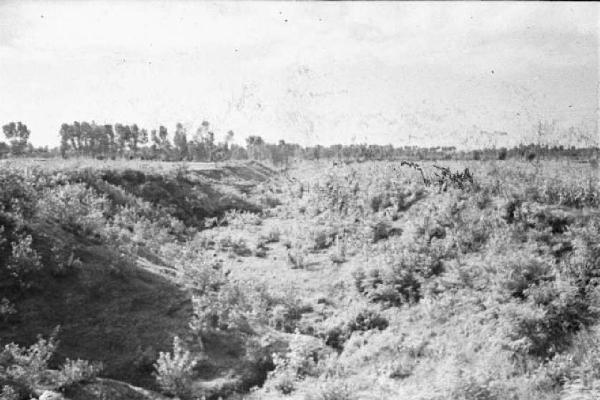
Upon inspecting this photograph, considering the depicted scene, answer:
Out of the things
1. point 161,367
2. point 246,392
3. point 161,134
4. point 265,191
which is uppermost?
point 161,134

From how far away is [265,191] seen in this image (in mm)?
25422

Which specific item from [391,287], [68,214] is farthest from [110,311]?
[391,287]

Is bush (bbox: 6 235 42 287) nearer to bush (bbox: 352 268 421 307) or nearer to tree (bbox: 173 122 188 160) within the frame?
bush (bbox: 352 268 421 307)

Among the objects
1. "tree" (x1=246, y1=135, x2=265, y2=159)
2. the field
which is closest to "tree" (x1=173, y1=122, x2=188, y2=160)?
"tree" (x1=246, y1=135, x2=265, y2=159)

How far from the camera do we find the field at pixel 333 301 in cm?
800

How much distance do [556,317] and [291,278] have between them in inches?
287

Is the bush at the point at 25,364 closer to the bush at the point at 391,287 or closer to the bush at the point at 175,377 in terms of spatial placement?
the bush at the point at 175,377

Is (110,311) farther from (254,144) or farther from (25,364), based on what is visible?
(254,144)

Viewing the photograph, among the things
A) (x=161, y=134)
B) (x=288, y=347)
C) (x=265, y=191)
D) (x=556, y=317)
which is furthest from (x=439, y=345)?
(x=161, y=134)

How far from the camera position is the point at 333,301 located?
12.0 metres

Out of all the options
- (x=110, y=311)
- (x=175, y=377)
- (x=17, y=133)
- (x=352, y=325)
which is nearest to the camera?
(x=175, y=377)

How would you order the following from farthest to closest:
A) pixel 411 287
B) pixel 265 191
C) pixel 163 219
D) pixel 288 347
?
pixel 265 191
pixel 163 219
pixel 411 287
pixel 288 347

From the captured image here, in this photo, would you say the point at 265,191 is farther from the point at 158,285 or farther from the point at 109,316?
the point at 109,316

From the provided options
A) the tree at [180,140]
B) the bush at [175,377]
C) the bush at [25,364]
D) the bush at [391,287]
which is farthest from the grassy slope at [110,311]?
the tree at [180,140]
